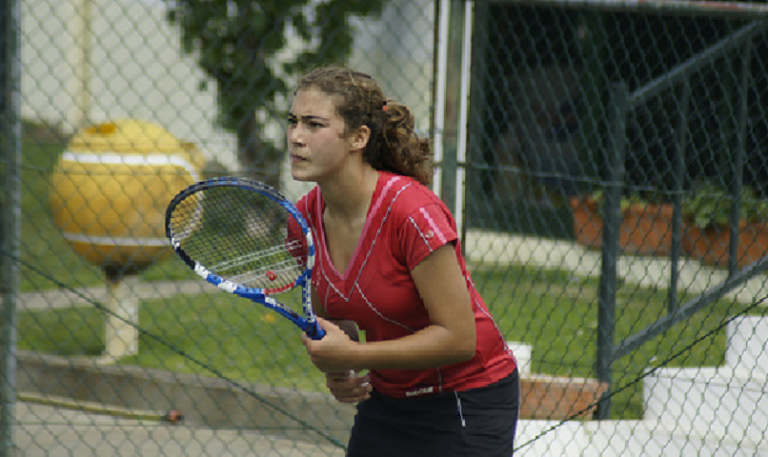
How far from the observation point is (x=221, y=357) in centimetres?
519

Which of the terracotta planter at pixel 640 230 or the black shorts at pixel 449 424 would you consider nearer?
the black shorts at pixel 449 424

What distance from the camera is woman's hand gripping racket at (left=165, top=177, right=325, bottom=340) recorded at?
236 centimetres

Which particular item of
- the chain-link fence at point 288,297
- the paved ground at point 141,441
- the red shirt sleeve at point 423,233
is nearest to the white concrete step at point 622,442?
the chain-link fence at point 288,297

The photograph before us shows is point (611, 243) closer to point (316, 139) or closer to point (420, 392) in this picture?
point (420, 392)

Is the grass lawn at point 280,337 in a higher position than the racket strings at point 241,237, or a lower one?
lower

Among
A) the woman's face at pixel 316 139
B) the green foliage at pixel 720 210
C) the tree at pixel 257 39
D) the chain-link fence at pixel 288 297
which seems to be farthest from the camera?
the green foliage at pixel 720 210

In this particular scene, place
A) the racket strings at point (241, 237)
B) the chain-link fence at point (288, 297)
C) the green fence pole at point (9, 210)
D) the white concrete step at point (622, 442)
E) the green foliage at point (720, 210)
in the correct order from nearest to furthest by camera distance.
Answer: the racket strings at point (241, 237) < the green fence pole at point (9, 210) < the chain-link fence at point (288, 297) < the white concrete step at point (622, 442) < the green foliage at point (720, 210)

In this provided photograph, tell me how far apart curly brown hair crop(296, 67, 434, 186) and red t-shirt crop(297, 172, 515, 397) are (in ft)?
0.27

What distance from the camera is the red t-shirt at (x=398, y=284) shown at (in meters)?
2.20

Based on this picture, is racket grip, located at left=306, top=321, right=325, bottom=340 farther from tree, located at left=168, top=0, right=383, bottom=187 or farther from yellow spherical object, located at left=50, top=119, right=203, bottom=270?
tree, located at left=168, top=0, right=383, bottom=187

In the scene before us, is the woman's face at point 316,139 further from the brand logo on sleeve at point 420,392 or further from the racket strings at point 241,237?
the brand logo on sleeve at point 420,392

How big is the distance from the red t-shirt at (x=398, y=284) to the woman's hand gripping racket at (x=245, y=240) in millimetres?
89

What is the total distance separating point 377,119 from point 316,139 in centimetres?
20

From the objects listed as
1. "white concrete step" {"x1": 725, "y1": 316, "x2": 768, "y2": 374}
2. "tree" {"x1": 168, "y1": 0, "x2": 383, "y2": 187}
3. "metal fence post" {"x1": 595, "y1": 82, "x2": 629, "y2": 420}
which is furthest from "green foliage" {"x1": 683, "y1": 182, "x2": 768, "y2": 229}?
"tree" {"x1": 168, "y1": 0, "x2": 383, "y2": 187}
